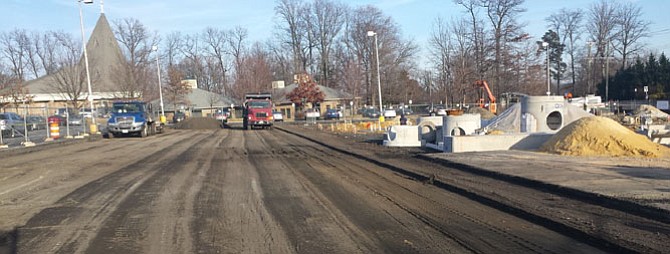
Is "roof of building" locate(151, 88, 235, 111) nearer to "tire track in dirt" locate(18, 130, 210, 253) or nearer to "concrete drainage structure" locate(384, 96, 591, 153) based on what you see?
"concrete drainage structure" locate(384, 96, 591, 153)

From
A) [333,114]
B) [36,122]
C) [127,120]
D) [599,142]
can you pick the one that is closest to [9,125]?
[36,122]

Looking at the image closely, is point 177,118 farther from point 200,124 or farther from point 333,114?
point 333,114

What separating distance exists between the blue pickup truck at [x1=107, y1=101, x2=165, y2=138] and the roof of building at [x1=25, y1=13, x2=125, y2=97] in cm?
3781

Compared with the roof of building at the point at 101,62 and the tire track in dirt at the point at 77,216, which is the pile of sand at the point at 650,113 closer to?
the tire track in dirt at the point at 77,216

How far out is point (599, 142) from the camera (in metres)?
16.4

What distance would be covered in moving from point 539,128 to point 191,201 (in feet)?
54.4

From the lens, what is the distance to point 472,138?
728 inches

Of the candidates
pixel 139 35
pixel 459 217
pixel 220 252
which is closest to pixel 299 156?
pixel 459 217

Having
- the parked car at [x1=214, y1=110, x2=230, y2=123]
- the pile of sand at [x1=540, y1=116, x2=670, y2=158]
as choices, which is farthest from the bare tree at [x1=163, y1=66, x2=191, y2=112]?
the pile of sand at [x1=540, y1=116, x2=670, y2=158]

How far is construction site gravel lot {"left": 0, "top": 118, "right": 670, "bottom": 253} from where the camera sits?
6.79 meters

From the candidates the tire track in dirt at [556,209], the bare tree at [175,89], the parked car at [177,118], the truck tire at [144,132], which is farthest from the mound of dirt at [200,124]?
the tire track in dirt at [556,209]

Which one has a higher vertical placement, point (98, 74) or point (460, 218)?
point (98, 74)

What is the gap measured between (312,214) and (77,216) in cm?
382

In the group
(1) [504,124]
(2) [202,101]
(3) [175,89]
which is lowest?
(1) [504,124]
